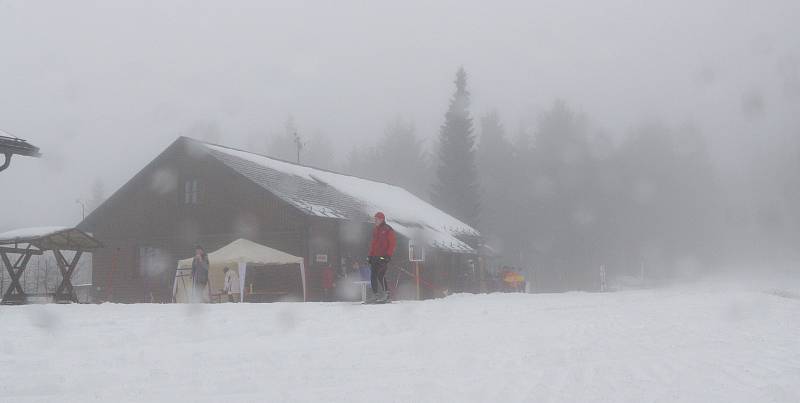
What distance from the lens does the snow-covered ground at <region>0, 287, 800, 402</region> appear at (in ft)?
18.3

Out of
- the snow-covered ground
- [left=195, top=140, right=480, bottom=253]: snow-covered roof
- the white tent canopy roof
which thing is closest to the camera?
the snow-covered ground

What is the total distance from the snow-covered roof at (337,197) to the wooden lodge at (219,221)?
0.10 m

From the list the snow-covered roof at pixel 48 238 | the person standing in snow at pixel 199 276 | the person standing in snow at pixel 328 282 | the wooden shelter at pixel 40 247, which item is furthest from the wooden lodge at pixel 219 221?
the wooden shelter at pixel 40 247

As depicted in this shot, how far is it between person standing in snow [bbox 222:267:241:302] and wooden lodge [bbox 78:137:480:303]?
3385 mm

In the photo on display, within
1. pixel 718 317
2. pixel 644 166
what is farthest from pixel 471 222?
pixel 718 317

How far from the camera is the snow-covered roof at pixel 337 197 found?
2870 cm

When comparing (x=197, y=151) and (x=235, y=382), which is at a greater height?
(x=197, y=151)

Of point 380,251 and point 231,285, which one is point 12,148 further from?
point 231,285

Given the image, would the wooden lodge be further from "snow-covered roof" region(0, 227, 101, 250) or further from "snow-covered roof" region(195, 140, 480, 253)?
"snow-covered roof" region(0, 227, 101, 250)

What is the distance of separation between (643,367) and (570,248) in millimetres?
60600

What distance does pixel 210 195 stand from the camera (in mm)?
29422

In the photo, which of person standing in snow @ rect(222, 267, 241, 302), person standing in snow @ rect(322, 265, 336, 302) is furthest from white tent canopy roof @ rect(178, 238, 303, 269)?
person standing in snow @ rect(322, 265, 336, 302)

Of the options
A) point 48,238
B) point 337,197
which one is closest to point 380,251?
point 48,238

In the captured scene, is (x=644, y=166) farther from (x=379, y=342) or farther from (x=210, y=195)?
(x=379, y=342)
